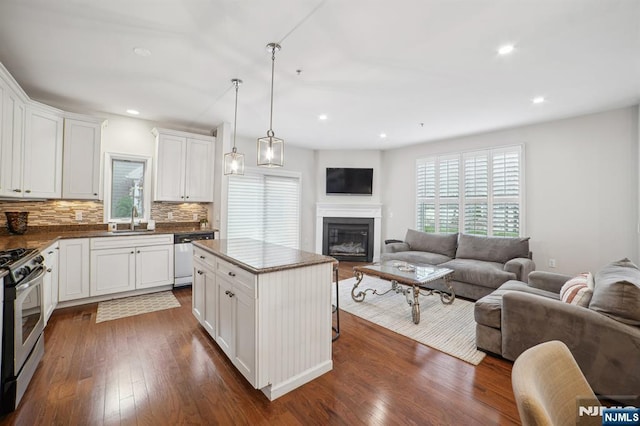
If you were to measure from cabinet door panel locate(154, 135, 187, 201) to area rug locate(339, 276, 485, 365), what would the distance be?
10.5 ft

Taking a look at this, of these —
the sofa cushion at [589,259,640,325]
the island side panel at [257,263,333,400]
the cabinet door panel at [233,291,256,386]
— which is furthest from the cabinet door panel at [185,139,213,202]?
the sofa cushion at [589,259,640,325]

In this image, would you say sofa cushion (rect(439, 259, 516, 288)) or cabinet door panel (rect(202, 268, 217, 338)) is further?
sofa cushion (rect(439, 259, 516, 288))

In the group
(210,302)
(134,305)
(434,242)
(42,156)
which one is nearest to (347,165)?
(434,242)

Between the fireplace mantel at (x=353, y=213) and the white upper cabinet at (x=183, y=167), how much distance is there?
277 cm

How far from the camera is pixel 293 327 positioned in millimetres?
2004

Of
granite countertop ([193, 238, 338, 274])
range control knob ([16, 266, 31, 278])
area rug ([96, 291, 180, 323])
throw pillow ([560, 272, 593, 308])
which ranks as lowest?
area rug ([96, 291, 180, 323])

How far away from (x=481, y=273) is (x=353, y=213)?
3.33 metres

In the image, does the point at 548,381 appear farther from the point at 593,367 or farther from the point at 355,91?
the point at 355,91

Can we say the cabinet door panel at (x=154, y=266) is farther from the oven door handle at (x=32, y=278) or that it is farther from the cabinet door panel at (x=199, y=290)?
the oven door handle at (x=32, y=278)

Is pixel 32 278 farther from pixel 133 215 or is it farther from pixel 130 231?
pixel 133 215

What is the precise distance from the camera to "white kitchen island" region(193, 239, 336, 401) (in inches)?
73.0

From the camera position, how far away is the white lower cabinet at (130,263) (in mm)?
3615

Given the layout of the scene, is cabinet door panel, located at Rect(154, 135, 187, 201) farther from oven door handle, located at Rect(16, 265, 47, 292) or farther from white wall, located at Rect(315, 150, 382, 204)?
white wall, located at Rect(315, 150, 382, 204)

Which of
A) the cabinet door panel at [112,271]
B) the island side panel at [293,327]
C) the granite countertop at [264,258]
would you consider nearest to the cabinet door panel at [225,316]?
the granite countertop at [264,258]
